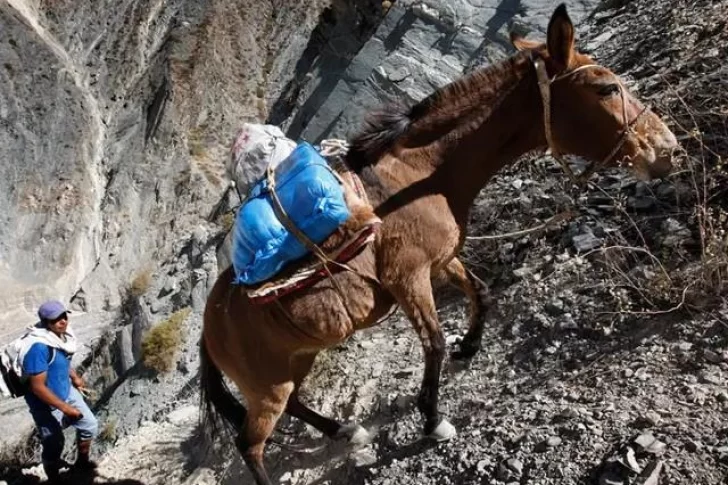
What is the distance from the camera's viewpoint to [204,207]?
714 inches

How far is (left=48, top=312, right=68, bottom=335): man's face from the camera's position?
5816 mm

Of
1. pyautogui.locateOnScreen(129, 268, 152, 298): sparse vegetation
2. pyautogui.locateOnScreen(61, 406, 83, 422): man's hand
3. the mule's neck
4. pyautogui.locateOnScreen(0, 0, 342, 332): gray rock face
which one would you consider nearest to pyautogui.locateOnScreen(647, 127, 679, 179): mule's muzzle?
the mule's neck

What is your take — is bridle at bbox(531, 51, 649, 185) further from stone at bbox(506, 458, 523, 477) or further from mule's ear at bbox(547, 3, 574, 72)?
stone at bbox(506, 458, 523, 477)

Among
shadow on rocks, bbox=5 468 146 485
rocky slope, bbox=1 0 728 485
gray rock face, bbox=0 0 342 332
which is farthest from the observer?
gray rock face, bbox=0 0 342 332

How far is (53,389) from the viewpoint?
19.2ft

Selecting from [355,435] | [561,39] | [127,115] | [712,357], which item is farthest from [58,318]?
[127,115]

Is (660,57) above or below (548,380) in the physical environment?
above

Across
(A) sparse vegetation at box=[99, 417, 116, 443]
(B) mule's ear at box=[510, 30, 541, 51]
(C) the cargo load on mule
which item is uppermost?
(B) mule's ear at box=[510, 30, 541, 51]

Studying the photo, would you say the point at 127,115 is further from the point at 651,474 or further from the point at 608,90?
the point at 651,474

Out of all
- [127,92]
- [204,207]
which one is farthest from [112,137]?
[204,207]

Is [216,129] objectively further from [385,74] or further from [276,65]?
[385,74]

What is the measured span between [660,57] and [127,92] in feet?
61.1

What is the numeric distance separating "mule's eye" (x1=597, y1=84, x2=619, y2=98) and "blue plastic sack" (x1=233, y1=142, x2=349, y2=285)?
1512mm

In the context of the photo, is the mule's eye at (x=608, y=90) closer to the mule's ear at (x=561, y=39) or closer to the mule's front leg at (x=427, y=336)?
the mule's ear at (x=561, y=39)
